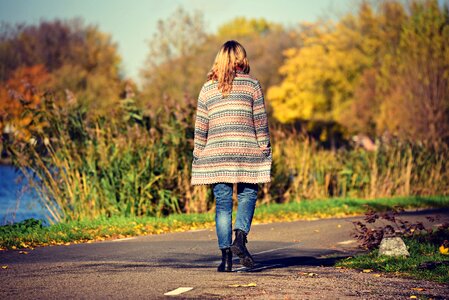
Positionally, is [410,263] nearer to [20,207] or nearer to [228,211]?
[228,211]

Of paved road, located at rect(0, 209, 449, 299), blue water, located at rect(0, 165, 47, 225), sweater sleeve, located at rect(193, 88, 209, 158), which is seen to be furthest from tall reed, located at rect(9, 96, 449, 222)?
sweater sleeve, located at rect(193, 88, 209, 158)

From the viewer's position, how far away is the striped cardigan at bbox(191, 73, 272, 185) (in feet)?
25.7

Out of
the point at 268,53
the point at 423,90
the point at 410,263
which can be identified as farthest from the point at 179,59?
the point at 410,263

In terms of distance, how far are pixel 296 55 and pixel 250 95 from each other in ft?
228

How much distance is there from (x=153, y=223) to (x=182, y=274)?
6.00 m

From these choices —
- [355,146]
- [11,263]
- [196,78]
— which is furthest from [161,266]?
[196,78]

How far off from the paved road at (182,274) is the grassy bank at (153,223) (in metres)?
0.70

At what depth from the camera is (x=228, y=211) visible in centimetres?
797

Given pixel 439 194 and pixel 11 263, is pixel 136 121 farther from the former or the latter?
pixel 439 194

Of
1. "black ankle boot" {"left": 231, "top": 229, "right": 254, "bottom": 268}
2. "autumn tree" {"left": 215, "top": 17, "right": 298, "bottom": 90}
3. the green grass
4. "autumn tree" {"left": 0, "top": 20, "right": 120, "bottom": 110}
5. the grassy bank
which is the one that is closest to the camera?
"black ankle boot" {"left": 231, "top": 229, "right": 254, "bottom": 268}

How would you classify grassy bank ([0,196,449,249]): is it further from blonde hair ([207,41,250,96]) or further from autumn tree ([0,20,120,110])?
autumn tree ([0,20,120,110])

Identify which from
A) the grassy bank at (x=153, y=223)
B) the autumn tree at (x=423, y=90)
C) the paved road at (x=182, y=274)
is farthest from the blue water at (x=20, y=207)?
the autumn tree at (x=423, y=90)

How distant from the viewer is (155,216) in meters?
15.4

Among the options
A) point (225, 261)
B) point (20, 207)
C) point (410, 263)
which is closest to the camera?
point (225, 261)
